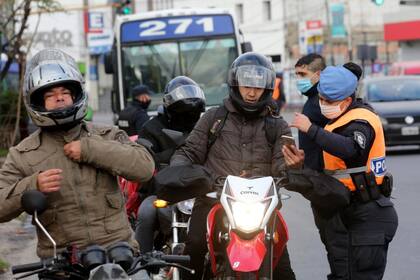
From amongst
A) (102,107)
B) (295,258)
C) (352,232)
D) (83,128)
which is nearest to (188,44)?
(295,258)

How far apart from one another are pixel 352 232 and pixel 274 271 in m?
0.57

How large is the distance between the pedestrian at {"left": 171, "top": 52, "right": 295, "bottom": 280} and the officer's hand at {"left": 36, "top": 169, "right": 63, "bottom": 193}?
1.95m

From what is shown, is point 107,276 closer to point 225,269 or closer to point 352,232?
point 225,269

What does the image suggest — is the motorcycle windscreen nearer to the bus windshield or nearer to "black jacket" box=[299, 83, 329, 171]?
"black jacket" box=[299, 83, 329, 171]

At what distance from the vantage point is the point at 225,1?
80688 mm

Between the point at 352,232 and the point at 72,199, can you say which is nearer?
the point at 72,199

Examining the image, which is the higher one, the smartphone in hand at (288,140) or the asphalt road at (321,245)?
the smartphone in hand at (288,140)

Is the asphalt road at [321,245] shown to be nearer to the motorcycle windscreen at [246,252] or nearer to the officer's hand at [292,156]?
the officer's hand at [292,156]

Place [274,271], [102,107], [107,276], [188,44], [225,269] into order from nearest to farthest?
[107,276]
[225,269]
[274,271]
[188,44]
[102,107]

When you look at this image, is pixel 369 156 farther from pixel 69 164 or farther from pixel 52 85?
pixel 52 85

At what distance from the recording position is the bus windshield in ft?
61.0

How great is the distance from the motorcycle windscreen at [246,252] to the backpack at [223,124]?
1.07 meters

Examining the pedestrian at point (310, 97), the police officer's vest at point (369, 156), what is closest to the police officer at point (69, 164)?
the police officer's vest at point (369, 156)

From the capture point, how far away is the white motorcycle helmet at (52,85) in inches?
182
